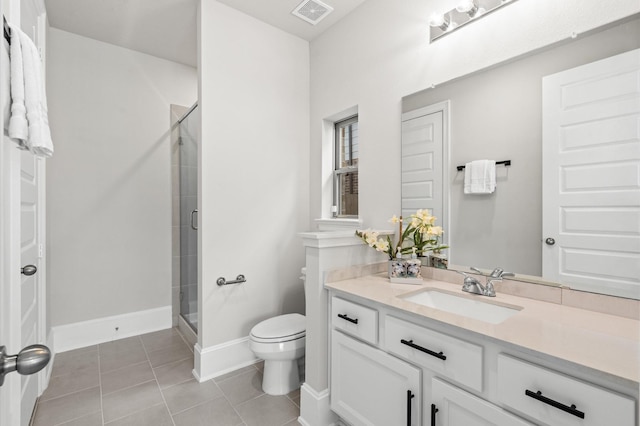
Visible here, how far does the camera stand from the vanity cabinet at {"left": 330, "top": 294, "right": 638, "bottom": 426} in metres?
0.84

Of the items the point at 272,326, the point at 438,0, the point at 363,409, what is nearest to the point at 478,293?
the point at 363,409

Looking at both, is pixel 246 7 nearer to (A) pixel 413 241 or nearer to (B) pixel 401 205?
(B) pixel 401 205

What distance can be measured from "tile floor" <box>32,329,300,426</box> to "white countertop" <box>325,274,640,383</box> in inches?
42.6

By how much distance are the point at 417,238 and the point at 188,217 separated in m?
2.32

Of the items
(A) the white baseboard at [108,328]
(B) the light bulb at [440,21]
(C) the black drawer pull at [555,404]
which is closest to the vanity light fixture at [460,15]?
(B) the light bulb at [440,21]

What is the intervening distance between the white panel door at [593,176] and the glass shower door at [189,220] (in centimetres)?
262

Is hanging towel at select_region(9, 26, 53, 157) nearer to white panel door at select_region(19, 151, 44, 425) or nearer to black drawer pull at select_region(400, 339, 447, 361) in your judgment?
white panel door at select_region(19, 151, 44, 425)

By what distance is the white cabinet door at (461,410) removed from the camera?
0.98m

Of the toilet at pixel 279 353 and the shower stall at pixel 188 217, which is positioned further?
the shower stall at pixel 188 217

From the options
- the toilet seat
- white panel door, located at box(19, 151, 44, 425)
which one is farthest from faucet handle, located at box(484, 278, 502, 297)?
white panel door, located at box(19, 151, 44, 425)

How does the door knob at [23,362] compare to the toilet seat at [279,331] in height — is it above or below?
above

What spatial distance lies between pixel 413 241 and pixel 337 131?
1.40m

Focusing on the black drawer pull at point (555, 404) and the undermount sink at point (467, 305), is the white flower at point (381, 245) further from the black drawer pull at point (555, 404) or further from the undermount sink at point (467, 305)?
the black drawer pull at point (555, 404)

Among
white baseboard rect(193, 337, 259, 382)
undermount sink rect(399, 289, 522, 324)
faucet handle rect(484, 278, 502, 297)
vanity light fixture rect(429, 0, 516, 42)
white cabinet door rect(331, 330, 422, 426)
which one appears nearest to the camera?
white cabinet door rect(331, 330, 422, 426)
